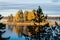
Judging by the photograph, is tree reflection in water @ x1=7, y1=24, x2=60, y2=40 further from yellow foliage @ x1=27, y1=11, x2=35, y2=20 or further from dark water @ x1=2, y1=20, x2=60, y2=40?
yellow foliage @ x1=27, y1=11, x2=35, y2=20

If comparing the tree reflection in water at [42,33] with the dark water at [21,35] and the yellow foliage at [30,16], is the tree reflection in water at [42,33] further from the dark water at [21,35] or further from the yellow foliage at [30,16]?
the yellow foliage at [30,16]

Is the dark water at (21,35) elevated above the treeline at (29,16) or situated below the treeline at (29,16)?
below

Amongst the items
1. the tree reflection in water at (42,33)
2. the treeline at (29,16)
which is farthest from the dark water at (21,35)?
the treeline at (29,16)

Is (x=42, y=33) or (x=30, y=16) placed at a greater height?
(x=30, y=16)

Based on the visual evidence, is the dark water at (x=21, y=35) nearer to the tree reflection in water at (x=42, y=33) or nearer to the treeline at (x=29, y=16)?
the tree reflection in water at (x=42, y=33)

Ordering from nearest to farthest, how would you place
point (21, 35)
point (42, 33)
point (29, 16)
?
1. point (29, 16)
2. point (21, 35)
3. point (42, 33)

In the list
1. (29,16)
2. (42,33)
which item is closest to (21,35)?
(29,16)

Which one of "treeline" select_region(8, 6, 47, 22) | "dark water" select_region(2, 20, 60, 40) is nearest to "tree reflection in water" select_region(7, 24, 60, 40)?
"dark water" select_region(2, 20, 60, 40)

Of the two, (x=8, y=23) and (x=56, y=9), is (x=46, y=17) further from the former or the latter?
(x=8, y=23)

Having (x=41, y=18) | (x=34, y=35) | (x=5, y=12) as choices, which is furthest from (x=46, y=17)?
(x=5, y=12)

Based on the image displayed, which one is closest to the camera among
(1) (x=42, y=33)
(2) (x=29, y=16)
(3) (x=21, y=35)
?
(2) (x=29, y=16)

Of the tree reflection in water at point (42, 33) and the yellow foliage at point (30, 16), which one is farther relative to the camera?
the tree reflection in water at point (42, 33)

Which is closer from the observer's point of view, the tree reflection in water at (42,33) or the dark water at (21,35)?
the dark water at (21,35)

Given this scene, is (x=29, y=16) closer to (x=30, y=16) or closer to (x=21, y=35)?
(x=30, y=16)
